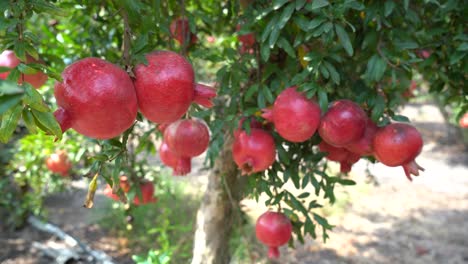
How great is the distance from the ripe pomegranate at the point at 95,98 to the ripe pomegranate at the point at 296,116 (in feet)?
1.64

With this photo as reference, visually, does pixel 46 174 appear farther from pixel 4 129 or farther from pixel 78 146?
pixel 4 129

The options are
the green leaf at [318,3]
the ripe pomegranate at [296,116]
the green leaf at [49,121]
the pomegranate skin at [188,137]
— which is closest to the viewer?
the green leaf at [49,121]

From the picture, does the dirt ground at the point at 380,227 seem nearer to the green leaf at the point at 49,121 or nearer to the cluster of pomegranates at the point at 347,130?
the cluster of pomegranates at the point at 347,130

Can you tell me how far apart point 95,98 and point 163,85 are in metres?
0.11

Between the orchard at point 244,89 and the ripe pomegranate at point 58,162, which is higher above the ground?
the orchard at point 244,89

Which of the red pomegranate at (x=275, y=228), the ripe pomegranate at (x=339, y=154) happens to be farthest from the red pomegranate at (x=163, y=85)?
the red pomegranate at (x=275, y=228)

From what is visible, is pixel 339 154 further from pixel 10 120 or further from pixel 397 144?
pixel 10 120

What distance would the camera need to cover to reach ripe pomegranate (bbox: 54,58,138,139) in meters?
0.62

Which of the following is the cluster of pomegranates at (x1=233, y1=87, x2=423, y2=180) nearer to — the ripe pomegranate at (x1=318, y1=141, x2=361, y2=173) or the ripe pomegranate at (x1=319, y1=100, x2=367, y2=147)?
the ripe pomegranate at (x1=319, y1=100, x2=367, y2=147)

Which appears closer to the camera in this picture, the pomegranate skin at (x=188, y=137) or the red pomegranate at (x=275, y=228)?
the pomegranate skin at (x=188, y=137)

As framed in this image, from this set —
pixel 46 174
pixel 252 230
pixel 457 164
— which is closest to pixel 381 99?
pixel 46 174

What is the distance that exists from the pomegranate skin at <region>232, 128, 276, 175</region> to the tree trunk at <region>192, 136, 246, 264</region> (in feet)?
2.10

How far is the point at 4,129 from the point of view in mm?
617

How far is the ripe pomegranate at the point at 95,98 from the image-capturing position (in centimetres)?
62
